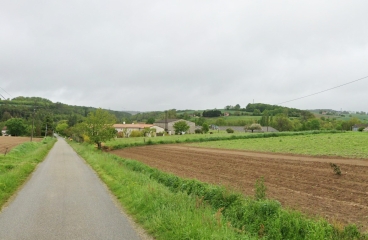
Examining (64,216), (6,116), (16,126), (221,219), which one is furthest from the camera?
(6,116)

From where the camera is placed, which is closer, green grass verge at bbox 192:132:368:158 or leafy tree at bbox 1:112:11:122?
green grass verge at bbox 192:132:368:158

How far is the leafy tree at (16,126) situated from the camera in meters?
132

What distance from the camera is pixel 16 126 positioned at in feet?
436

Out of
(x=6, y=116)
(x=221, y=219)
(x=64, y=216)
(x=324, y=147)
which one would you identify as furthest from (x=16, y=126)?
(x=221, y=219)

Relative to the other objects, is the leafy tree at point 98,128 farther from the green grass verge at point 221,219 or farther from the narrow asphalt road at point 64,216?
the green grass verge at point 221,219

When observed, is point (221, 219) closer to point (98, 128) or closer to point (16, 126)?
point (98, 128)

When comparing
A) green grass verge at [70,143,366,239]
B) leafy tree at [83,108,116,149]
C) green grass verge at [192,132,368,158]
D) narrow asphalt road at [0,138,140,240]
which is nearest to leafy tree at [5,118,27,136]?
leafy tree at [83,108,116,149]

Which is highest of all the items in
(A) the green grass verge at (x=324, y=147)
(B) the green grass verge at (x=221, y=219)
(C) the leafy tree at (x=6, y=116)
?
(C) the leafy tree at (x=6, y=116)

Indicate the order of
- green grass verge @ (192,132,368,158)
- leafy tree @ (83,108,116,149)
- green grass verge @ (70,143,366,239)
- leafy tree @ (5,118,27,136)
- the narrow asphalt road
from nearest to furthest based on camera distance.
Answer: green grass verge @ (70,143,366,239)
the narrow asphalt road
green grass verge @ (192,132,368,158)
leafy tree @ (83,108,116,149)
leafy tree @ (5,118,27,136)

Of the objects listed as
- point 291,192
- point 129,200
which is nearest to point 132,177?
point 129,200

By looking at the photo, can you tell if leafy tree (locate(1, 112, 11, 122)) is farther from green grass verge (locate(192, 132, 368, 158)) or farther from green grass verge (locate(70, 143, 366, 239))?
green grass verge (locate(70, 143, 366, 239))

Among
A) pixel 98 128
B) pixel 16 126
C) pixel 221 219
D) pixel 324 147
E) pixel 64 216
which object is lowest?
pixel 64 216

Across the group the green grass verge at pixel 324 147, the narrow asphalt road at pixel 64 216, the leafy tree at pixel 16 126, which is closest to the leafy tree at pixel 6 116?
the leafy tree at pixel 16 126

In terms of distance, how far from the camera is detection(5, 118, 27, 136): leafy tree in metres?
132
